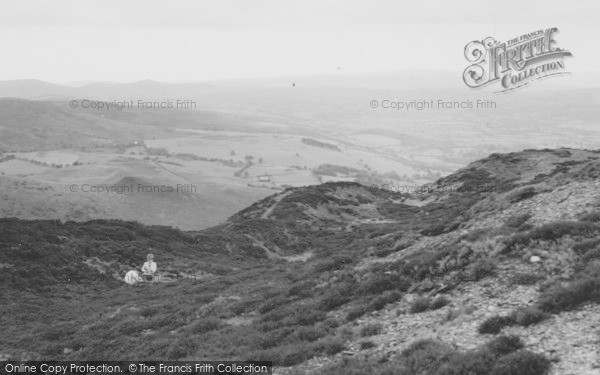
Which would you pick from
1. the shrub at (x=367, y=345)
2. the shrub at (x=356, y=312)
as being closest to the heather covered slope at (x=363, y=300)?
the shrub at (x=367, y=345)

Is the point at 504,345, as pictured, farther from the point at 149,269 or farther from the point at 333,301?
the point at 149,269

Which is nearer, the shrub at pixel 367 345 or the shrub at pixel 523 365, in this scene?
the shrub at pixel 523 365

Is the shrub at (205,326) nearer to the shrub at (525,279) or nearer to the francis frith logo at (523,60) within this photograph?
the shrub at (525,279)

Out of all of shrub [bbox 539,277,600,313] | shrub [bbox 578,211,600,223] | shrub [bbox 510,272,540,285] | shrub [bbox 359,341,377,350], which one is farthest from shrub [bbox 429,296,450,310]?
shrub [bbox 578,211,600,223]

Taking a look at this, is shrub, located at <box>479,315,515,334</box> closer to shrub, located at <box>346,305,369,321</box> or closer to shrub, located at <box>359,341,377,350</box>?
shrub, located at <box>359,341,377,350</box>

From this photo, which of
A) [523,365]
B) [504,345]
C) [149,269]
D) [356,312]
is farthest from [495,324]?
[149,269]

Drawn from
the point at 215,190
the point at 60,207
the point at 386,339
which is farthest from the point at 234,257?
the point at 215,190
